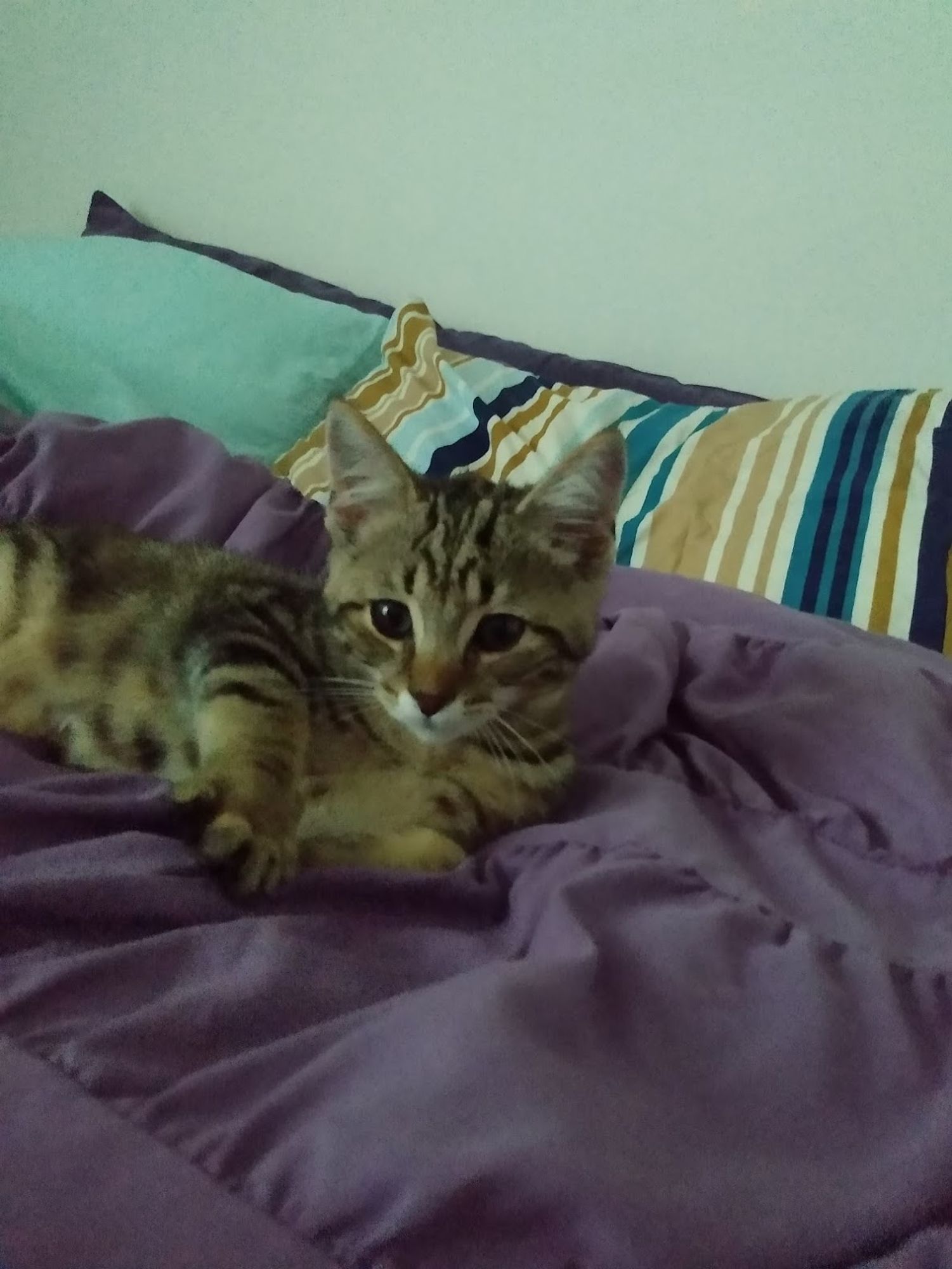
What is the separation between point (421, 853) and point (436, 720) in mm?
120

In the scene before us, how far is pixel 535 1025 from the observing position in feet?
2.13

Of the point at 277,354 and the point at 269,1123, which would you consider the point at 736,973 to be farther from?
the point at 277,354

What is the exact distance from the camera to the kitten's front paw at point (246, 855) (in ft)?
2.61

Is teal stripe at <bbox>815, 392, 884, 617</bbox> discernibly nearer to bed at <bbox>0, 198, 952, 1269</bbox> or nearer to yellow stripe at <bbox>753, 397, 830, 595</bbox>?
yellow stripe at <bbox>753, 397, 830, 595</bbox>

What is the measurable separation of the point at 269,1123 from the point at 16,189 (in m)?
2.68

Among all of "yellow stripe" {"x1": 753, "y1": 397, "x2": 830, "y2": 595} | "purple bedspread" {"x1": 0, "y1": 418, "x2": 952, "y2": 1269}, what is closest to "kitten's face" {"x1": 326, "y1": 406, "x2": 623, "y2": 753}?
"purple bedspread" {"x1": 0, "y1": 418, "x2": 952, "y2": 1269}

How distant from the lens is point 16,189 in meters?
2.59

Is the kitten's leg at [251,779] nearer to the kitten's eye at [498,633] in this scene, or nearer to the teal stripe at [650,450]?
the kitten's eye at [498,633]

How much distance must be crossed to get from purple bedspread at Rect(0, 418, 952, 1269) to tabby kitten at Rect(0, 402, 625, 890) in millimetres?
69

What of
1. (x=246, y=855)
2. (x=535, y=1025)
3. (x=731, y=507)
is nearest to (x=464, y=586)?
(x=246, y=855)

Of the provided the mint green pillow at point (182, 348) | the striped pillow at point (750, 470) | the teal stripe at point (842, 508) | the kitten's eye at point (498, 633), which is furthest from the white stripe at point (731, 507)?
the mint green pillow at point (182, 348)

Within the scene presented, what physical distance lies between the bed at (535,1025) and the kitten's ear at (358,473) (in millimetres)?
341

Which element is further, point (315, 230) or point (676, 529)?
point (315, 230)

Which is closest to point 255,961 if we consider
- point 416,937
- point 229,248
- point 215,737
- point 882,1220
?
point 416,937
